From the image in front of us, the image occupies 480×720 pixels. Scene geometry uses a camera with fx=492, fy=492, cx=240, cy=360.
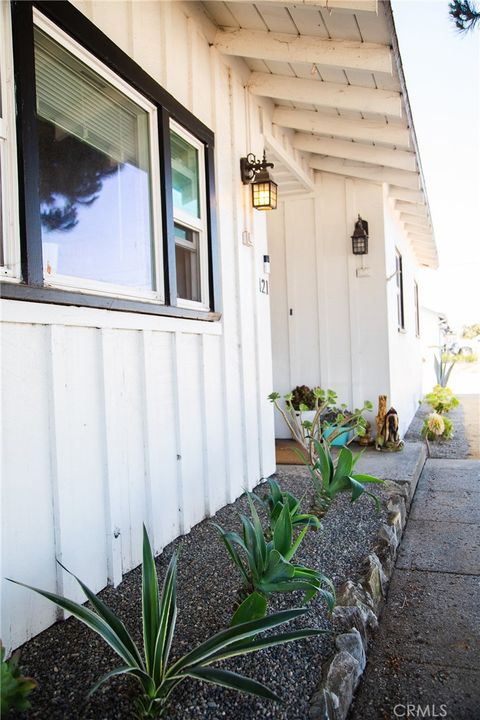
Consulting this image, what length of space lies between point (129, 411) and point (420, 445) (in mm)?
3992

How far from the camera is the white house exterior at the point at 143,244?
1793 mm

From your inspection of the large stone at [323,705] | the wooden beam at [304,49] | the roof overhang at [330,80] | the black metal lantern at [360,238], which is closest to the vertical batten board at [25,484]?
the large stone at [323,705]

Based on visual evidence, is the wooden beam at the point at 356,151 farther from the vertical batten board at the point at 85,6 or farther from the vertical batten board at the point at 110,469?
the vertical batten board at the point at 110,469

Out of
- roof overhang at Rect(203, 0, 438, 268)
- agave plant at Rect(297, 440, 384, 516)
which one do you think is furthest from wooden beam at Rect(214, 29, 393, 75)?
agave plant at Rect(297, 440, 384, 516)

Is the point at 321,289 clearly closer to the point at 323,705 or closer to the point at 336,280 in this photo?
the point at 336,280

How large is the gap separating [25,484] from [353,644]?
133 cm

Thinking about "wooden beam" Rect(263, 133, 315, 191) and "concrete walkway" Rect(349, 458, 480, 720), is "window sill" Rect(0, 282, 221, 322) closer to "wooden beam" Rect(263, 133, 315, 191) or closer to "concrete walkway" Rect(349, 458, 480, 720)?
"concrete walkway" Rect(349, 458, 480, 720)

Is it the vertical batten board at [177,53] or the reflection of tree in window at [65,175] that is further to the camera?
the vertical batten board at [177,53]

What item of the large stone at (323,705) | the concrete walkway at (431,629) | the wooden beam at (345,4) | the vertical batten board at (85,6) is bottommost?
the concrete walkway at (431,629)

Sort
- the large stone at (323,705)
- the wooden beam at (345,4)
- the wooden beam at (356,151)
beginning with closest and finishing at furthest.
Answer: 1. the large stone at (323,705)
2. the wooden beam at (345,4)
3. the wooden beam at (356,151)

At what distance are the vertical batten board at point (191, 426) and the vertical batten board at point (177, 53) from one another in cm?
144

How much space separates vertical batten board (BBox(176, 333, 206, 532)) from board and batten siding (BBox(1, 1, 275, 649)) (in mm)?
12

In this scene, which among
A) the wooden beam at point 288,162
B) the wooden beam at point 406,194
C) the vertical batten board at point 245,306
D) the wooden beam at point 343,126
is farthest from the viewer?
the wooden beam at point 406,194

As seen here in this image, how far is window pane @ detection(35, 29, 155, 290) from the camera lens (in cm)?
199
